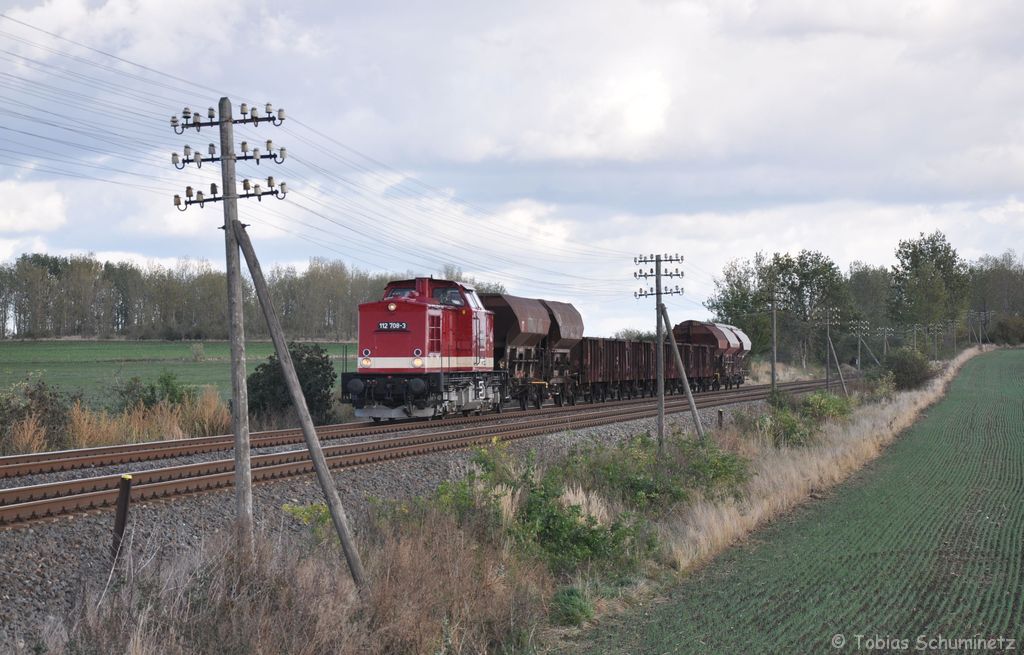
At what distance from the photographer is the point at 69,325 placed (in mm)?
66562

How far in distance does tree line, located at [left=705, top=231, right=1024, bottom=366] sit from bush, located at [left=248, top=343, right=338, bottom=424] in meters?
40.8

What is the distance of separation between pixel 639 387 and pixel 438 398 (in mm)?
21235

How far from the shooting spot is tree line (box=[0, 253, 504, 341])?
62.4 m

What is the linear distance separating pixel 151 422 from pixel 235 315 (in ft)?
48.4

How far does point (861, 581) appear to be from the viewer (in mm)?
9531

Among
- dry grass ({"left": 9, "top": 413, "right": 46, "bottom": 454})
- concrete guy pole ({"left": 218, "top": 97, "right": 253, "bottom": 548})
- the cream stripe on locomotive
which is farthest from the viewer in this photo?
the cream stripe on locomotive

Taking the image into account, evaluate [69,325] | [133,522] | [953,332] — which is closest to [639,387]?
[133,522]

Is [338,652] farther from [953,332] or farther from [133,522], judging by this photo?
[953,332]

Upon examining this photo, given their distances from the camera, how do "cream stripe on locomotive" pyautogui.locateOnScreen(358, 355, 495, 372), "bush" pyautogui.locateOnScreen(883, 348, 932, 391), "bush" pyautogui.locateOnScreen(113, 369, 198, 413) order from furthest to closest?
"bush" pyautogui.locateOnScreen(883, 348, 932, 391)
"bush" pyautogui.locateOnScreen(113, 369, 198, 413)
"cream stripe on locomotive" pyautogui.locateOnScreen(358, 355, 495, 372)

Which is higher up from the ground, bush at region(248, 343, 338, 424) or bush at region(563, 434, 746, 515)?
bush at region(248, 343, 338, 424)

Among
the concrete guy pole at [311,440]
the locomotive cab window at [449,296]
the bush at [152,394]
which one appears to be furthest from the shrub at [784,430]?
the concrete guy pole at [311,440]

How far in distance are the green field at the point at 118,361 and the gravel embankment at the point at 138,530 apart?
21807 mm

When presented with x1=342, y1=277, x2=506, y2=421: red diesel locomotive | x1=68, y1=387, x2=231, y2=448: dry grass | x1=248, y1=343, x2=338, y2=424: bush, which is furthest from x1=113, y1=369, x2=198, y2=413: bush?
x1=342, y1=277, x2=506, y2=421: red diesel locomotive

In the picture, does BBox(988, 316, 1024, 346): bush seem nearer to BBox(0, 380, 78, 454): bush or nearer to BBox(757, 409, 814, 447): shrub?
BBox(757, 409, 814, 447): shrub
